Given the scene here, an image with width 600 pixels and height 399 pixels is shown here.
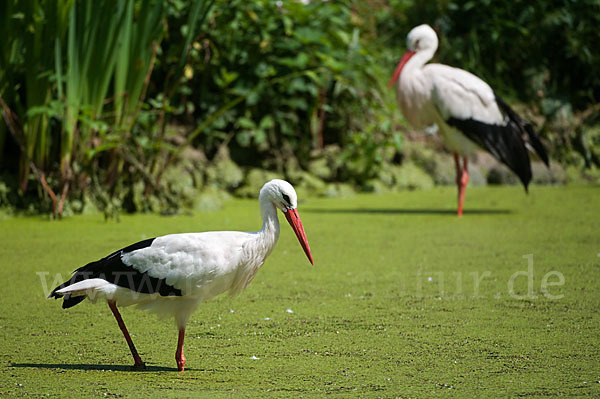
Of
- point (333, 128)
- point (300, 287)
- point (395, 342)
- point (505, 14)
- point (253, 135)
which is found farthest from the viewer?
point (505, 14)

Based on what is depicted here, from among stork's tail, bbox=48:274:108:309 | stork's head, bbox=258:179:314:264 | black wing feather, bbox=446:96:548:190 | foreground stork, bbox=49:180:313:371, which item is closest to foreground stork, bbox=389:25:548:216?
black wing feather, bbox=446:96:548:190

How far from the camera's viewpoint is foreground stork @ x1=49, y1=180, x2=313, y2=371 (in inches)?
103

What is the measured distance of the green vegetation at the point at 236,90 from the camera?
5.61 metres

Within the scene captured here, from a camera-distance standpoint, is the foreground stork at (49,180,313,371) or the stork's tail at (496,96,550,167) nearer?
the foreground stork at (49,180,313,371)

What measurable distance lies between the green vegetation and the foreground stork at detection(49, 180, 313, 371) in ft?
9.80

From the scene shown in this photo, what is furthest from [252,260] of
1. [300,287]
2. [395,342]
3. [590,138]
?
[590,138]

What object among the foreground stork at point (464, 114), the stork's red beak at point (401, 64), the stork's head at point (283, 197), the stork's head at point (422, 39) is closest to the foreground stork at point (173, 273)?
the stork's head at point (283, 197)

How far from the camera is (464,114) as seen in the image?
606 centimetres

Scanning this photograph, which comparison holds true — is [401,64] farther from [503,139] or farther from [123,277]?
[123,277]

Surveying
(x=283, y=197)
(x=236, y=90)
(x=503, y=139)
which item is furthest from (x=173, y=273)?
(x=236, y=90)

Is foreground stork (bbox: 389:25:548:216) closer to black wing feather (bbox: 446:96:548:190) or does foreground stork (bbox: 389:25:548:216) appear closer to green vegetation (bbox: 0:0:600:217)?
black wing feather (bbox: 446:96:548:190)

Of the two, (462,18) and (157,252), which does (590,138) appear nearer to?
(462,18)

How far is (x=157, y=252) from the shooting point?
2.67 meters

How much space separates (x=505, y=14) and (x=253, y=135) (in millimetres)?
3529
